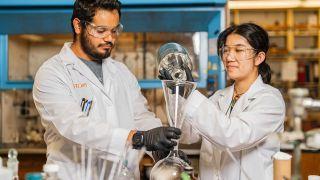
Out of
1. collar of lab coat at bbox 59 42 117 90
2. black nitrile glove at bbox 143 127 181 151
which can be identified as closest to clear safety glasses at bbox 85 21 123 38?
collar of lab coat at bbox 59 42 117 90

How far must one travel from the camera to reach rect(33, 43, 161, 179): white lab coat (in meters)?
1.38

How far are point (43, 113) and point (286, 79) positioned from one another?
155 inches

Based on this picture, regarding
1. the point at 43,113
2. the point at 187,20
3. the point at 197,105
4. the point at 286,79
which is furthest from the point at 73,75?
the point at 286,79

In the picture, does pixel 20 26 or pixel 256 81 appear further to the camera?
pixel 20 26

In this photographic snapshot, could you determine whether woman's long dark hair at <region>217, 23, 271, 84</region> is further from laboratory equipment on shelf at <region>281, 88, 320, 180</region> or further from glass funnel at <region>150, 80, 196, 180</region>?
laboratory equipment on shelf at <region>281, 88, 320, 180</region>

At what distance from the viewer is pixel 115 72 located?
183cm

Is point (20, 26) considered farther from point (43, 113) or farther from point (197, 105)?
point (197, 105)

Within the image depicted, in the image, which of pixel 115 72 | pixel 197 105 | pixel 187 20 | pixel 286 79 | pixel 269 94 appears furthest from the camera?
pixel 286 79

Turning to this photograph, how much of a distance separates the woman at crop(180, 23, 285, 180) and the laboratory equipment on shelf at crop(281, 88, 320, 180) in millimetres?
258

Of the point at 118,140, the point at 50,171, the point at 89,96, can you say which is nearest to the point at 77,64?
A: the point at 89,96

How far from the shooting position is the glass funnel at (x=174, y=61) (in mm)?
1303

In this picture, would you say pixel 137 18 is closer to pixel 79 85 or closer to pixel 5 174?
pixel 79 85

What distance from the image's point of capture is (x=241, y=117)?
1.42 meters

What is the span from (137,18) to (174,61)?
1314mm
